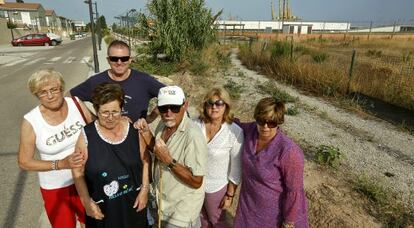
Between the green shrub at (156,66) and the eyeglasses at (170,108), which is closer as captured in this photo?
the eyeglasses at (170,108)

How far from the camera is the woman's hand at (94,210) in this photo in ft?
6.65

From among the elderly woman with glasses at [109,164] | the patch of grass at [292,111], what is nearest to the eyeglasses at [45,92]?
the elderly woman with glasses at [109,164]

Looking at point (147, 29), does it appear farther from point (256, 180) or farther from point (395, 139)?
point (256, 180)

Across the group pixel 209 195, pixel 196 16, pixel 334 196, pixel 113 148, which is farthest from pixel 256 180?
pixel 196 16

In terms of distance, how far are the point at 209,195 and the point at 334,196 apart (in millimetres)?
1834

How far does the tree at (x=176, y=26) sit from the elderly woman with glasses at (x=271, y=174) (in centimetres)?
1111

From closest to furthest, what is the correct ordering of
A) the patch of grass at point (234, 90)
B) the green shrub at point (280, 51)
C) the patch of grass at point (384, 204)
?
the patch of grass at point (384, 204)
the patch of grass at point (234, 90)
the green shrub at point (280, 51)

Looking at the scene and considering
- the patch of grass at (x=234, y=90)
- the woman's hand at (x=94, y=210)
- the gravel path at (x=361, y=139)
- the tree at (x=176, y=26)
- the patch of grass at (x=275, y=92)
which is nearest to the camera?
the woman's hand at (x=94, y=210)

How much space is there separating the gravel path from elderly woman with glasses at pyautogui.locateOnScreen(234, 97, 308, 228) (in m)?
2.28

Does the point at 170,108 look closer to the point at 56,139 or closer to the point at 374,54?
the point at 56,139

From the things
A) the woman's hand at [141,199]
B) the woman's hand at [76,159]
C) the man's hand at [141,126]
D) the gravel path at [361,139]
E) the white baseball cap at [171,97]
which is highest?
the white baseball cap at [171,97]

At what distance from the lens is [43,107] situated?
220cm

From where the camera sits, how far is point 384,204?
11.2ft

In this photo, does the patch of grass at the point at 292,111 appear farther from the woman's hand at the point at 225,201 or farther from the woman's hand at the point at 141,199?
the woman's hand at the point at 141,199
